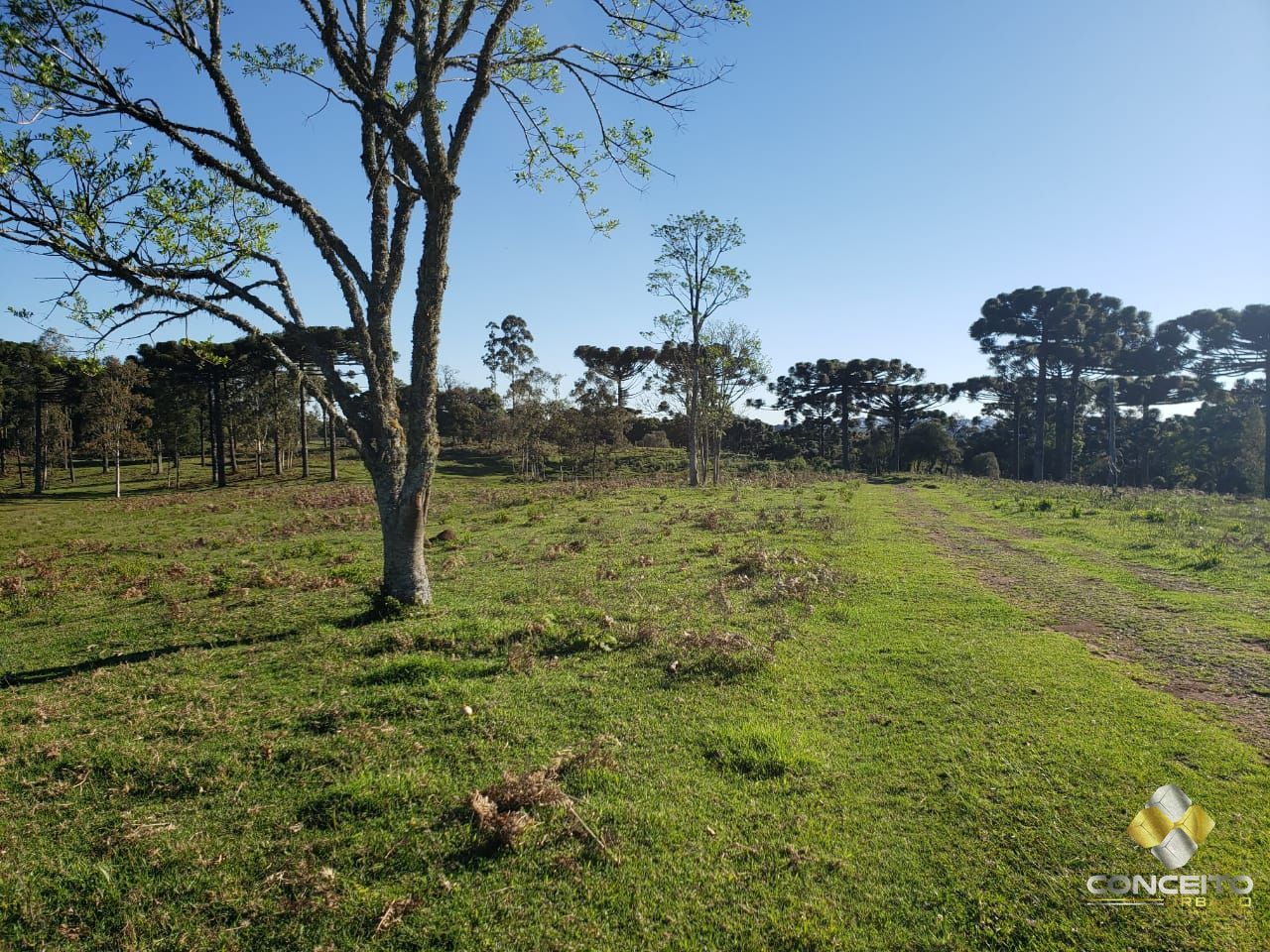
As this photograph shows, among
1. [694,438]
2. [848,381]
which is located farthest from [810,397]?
[694,438]

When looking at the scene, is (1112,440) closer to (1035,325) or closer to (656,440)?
(1035,325)

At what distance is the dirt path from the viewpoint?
19.3ft

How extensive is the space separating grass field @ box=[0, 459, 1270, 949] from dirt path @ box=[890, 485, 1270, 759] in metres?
0.06

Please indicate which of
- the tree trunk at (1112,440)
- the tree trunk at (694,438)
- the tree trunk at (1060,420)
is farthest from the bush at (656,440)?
the tree trunk at (1112,440)

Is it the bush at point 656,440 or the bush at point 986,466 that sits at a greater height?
the bush at point 656,440

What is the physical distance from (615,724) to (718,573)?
6.24 meters

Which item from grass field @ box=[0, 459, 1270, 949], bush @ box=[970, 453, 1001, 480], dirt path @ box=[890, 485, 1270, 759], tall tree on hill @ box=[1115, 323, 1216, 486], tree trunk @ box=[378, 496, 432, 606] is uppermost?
tall tree on hill @ box=[1115, 323, 1216, 486]

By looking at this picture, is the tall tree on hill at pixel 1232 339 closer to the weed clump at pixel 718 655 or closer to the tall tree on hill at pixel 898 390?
the tall tree on hill at pixel 898 390

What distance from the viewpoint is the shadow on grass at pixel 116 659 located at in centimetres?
695

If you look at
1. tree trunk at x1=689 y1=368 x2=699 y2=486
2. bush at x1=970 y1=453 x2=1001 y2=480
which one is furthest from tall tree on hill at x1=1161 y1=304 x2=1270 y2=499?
tree trunk at x1=689 y1=368 x2=699 y2=486

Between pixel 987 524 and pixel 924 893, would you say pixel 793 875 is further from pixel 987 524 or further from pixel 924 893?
pixel 987 524

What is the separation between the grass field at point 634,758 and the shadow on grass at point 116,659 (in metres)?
0.06

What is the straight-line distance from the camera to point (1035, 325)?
4916cm

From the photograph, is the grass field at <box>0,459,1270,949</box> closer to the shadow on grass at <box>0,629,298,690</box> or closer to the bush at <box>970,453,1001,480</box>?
the shadow on grass at <box>0,629,298,690</box>
